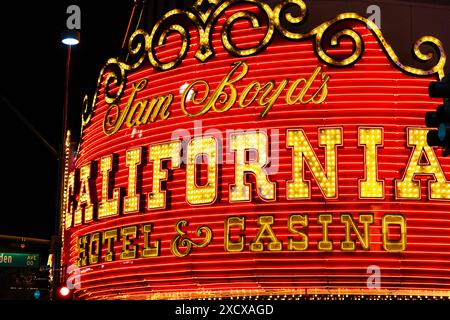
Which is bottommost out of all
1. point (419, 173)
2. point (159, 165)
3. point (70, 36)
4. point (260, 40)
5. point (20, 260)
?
point (20, 260)

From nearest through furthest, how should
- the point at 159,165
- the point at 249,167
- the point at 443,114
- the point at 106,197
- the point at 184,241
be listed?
the point at 443,114 → the point at 249,167 → the point at 184,241 → the point at 159,165 → the point at 106,197

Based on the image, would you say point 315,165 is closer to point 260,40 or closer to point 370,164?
point 370,164

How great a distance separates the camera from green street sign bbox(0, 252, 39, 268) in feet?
96.6

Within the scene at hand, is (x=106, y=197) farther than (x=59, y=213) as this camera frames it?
No

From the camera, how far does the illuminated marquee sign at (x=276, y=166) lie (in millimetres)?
23688

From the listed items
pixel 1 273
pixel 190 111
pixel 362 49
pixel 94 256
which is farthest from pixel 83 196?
pixel 1 273

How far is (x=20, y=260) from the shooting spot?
29656 mm

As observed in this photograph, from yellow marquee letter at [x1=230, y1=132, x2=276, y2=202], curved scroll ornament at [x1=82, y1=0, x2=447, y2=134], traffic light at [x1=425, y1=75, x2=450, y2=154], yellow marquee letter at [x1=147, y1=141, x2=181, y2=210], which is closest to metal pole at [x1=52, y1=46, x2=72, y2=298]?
curved scroll ornament at [x1=82, y1=0, x2=447, y2=134]

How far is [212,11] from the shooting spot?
2595cm

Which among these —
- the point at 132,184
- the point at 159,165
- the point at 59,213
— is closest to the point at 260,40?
the point at 159,165

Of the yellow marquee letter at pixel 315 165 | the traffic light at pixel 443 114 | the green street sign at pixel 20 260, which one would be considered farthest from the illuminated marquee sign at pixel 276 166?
the traffic light at pixel 443 114

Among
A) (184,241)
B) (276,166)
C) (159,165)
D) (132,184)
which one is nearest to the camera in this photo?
(276,166)

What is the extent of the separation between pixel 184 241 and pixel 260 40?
4786 mm

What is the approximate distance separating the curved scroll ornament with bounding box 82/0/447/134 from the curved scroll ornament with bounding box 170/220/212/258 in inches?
152
